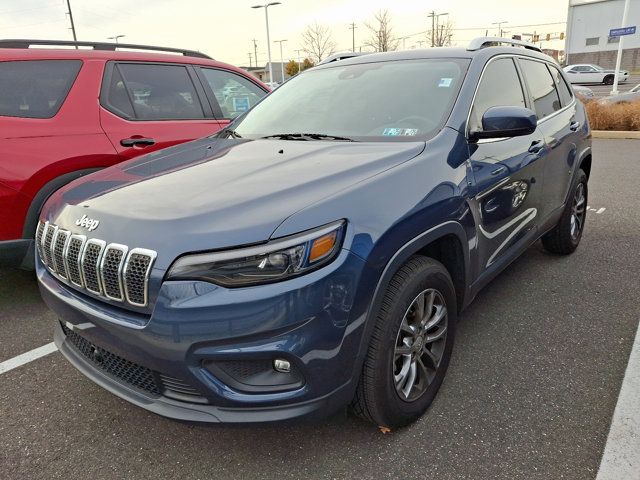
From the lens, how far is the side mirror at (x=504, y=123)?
253 centimetres

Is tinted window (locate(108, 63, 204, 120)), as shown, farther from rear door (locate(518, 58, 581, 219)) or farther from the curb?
the curb

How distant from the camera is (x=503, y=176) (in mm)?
2799

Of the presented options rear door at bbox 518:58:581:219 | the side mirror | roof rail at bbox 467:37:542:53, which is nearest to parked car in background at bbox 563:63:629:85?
rear door at bbox 518:58:581:219

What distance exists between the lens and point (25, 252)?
11.2 feet

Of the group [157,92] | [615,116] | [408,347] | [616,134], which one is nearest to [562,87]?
[408,347]

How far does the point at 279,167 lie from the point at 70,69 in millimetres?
2572

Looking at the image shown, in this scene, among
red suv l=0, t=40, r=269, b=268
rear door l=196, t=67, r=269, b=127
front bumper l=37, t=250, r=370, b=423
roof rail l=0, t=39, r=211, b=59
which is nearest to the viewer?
front bumper l=37, t=250, r=370, b=423

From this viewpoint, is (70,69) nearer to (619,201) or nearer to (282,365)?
(282,365)

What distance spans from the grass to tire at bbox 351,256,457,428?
12.2 m

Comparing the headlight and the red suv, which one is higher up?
the red suv

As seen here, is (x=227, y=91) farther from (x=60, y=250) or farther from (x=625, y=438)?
(x=625, y=438)

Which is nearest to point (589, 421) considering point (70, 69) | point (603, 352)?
point (603, 352)

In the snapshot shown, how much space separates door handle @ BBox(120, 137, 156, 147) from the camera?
3.94 m

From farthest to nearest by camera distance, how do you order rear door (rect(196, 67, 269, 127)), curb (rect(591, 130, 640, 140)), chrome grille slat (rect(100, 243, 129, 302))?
curb (rect(591, 130, 640, 140)), rear door (rect(196, 67, 269, 127)), chrome grille slat (rect(100, 243, 129, 302))
